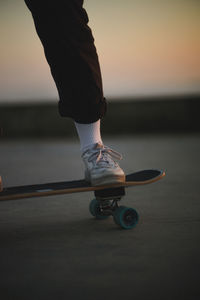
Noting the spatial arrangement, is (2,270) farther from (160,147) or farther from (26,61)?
(26,61)

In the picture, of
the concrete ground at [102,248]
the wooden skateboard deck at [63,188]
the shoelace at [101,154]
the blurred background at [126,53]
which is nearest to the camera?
the concrete ground at [102,248]

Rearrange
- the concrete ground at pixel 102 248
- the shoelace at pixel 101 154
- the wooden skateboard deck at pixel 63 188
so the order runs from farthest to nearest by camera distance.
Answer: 1. the shoelace at pixel 101 154
2. the wooden skateboard deck at pixel 63 188
3. the concrete ground at pixel 102 248

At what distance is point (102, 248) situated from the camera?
4.03 feet

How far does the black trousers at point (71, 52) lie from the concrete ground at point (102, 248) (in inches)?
17.8

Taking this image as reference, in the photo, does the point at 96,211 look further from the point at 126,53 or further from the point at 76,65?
the point at 126,53

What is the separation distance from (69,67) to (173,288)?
88cm

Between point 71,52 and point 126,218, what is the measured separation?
626mm

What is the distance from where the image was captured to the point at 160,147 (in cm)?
435

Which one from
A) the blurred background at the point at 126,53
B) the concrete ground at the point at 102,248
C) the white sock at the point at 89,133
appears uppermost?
the blurred background at the point at 126,53

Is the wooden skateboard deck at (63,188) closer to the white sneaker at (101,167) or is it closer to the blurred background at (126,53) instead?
the white sneaker at (101,167)

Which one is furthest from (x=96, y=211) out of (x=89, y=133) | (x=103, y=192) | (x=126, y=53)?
(x=126, y=53)

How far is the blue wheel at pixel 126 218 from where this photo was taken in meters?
1.42

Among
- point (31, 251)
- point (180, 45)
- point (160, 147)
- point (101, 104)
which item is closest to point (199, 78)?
point (180, 45)

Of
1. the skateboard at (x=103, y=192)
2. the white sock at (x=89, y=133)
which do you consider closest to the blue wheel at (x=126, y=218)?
the skateboard at (x=103, y=192)
